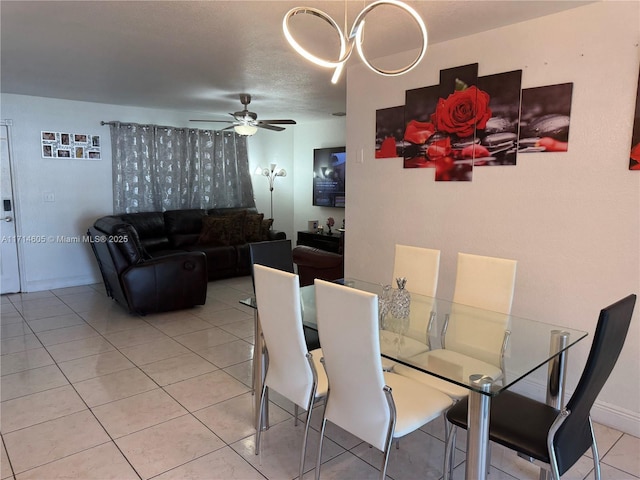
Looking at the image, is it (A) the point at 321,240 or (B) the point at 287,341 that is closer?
(B) the point at 287,341

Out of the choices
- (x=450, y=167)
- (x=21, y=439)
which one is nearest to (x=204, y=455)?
(x=21, y=439)

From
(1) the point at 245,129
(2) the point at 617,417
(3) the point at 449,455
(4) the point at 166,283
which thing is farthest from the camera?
(1) the point at 245,129

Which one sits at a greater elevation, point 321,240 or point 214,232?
point 214,232

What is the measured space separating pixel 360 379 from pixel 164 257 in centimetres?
330

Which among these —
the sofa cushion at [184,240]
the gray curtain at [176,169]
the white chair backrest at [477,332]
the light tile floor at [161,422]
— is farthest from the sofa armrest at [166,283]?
the white chair backrest at [477,332]

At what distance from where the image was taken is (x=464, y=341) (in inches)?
82.8

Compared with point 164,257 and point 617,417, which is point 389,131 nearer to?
point 617,417

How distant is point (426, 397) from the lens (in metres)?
1.90

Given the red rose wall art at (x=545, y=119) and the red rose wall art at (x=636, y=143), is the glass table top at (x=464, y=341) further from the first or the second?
the red rose wall art at (x=545, y=119)

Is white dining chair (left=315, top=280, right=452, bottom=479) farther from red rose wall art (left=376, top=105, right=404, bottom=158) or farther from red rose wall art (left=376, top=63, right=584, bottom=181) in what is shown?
Result: red rose wall art (left=376, top=105, right=404, bottom=158)

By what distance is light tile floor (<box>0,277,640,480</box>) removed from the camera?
211 centimetres

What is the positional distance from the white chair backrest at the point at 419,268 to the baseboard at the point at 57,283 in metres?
4.61

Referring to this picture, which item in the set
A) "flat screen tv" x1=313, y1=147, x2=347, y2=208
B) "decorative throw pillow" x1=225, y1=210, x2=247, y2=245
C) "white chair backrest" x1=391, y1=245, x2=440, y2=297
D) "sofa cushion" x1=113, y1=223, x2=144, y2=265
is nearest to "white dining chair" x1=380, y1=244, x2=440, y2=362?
"white chair backrest" x1=391, y1=245, x2=440, y2=297

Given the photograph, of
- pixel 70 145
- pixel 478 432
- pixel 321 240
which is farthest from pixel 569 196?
pixel 70 145
